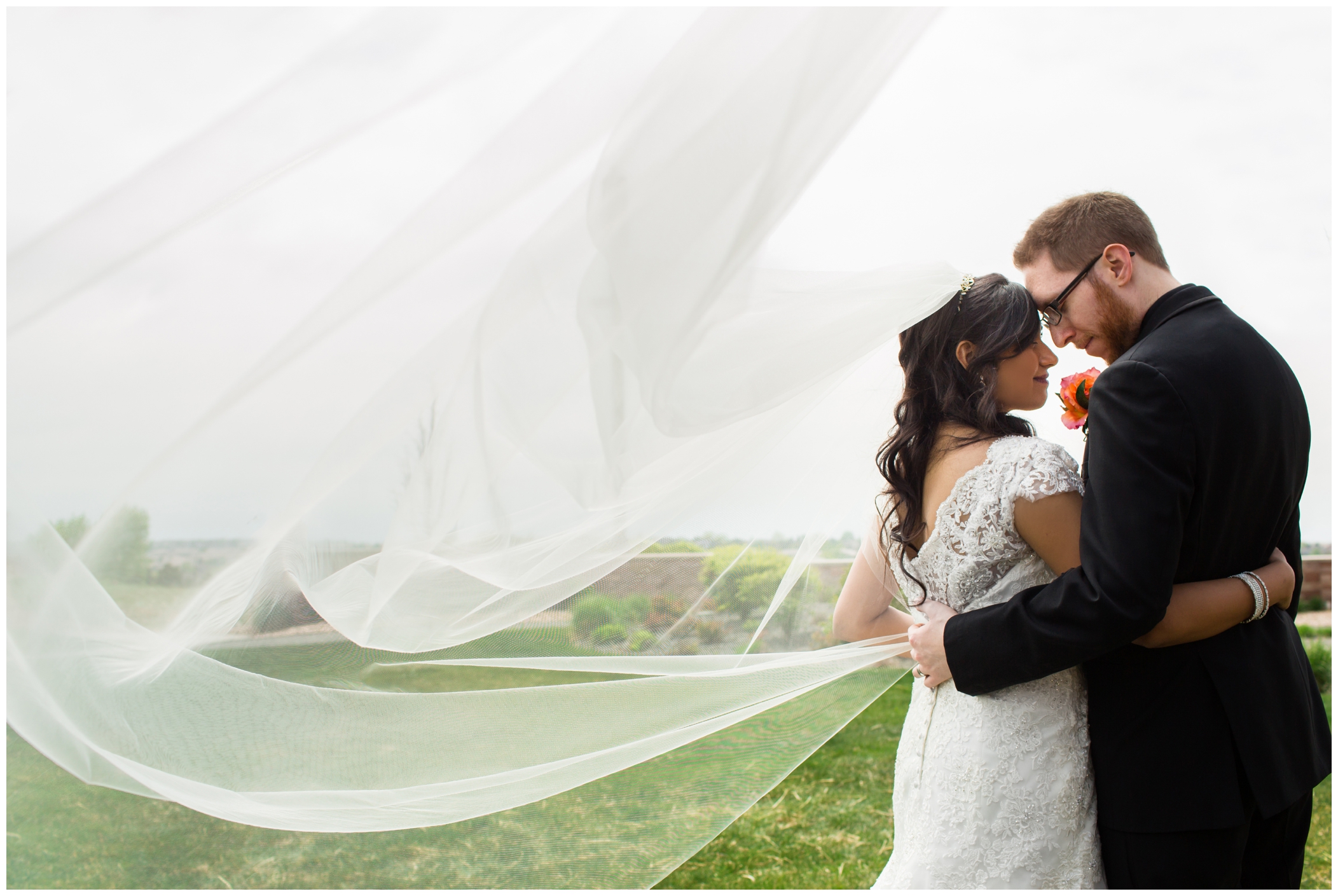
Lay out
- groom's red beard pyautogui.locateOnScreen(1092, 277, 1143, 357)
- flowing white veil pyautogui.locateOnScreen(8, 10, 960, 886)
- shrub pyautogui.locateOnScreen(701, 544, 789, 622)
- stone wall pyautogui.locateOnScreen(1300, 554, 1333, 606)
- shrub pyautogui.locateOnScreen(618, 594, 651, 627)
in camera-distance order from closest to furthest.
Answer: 1. flowing white veil pyautogui.locateOnScreen(8, 10, 960, 886)
2. groom's red beard pyautogui.locateOnScreen(1092, 277, 1143, 357)
3. shrub pyautogui.locateOnScreen(618, 594, 651, 627)
4. shrub pyautogui.locateOnScreen(701, 544, 789, 622)
5. stone wall pyautogui.locateOnScreen(1300, 554, 1333, 606)

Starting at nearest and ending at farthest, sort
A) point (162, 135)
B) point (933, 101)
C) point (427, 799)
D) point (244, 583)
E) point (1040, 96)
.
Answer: point (162, 135) < point (244, 583) < point (427, 799) < point (933, 101) < point (1040, 96)

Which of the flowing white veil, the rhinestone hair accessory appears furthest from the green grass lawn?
the rhinestone hair accessory

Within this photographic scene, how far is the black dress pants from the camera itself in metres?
1.79

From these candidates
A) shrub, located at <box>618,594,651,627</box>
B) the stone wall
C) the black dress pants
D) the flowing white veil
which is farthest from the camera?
the stone wall

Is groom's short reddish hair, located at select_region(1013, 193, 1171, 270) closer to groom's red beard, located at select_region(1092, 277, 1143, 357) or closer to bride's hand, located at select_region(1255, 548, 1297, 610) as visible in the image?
groom's red beard, located at select_region(1092, 277, 1143, 357)

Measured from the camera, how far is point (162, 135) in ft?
5.59

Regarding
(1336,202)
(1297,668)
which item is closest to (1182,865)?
(1297,668)

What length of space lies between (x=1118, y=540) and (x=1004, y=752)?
560mm

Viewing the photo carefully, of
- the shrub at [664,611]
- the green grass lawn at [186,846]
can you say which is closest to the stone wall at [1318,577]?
the green grass lawn at [186,846]

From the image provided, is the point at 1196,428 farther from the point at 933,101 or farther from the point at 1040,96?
the point at 1040,96

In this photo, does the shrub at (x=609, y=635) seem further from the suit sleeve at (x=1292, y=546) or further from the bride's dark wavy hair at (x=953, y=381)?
the suit sleeve at (x=1292, y=546)

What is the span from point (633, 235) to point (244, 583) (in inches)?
44.3

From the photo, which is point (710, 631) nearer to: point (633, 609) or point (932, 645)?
point (633, 609)

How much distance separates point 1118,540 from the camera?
5.55ft
